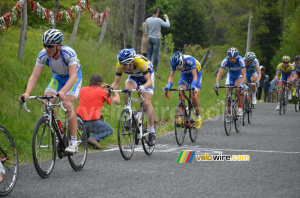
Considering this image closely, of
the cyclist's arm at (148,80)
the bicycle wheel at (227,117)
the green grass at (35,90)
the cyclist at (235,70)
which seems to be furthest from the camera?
the cyclist at (235,70)

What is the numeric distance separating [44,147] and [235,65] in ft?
27.5

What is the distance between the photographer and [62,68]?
7.91 metres

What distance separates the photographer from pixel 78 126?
8164mm

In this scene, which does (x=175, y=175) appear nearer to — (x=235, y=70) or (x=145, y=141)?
(x=145, y=141)

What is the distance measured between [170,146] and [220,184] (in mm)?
4144

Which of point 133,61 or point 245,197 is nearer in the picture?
point 245,197

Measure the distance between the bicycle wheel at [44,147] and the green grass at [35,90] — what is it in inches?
60.8

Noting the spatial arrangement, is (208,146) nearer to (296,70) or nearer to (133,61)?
(133,61)

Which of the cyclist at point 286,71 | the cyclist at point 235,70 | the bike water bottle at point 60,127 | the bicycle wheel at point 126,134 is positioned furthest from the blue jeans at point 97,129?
the cyclist at point 286,71

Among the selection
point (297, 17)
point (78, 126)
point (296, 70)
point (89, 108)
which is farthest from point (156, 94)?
point (297, 17)

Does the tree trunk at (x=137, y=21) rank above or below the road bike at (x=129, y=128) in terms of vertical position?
above

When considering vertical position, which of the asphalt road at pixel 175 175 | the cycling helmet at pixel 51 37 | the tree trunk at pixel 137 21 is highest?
the tree trunk at pixel 137 21

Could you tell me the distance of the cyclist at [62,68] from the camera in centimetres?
743

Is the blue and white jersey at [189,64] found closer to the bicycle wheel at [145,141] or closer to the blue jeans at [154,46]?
the bicycle wheel at [145,141]
